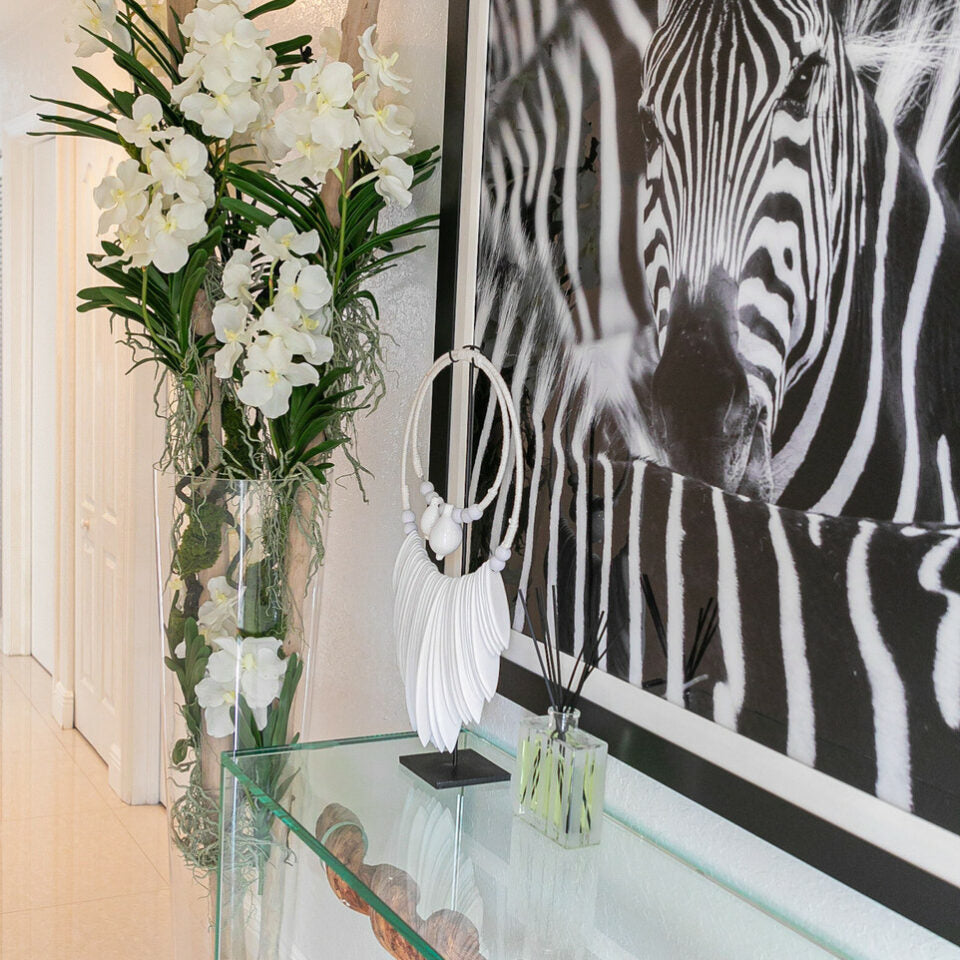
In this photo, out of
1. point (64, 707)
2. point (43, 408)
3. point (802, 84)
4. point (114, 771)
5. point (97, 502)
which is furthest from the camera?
point (43, 408)

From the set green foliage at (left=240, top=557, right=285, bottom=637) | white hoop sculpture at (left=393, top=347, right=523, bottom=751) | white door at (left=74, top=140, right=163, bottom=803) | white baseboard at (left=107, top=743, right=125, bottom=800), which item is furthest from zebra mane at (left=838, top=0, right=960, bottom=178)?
white baseboard at (left=107, top=743, right=125, bottom=800)

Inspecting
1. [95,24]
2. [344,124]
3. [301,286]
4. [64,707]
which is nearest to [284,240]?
[301,286]

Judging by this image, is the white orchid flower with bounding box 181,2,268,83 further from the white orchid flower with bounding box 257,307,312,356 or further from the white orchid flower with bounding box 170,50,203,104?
the white orchid flower with bounding box 257,307,312,356

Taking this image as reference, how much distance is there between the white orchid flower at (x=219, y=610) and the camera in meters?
1.53

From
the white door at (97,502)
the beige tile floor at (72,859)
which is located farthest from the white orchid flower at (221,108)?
the white door at (97,502)

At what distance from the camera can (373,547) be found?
6.14ft

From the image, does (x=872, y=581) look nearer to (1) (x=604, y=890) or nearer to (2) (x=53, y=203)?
(1) (x=604, y=890)

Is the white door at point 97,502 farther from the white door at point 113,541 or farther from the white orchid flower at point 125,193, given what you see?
the white orchid flower at point 125,193

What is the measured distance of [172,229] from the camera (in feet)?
4.54

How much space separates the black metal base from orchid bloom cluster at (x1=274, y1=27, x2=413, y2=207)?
0.75 m

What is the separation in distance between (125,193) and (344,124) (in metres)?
0.30

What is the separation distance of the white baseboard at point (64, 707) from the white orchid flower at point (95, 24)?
3.15 m

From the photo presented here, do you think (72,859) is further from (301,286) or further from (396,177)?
(396,177)

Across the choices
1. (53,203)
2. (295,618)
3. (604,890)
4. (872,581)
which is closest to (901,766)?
(872,581)
